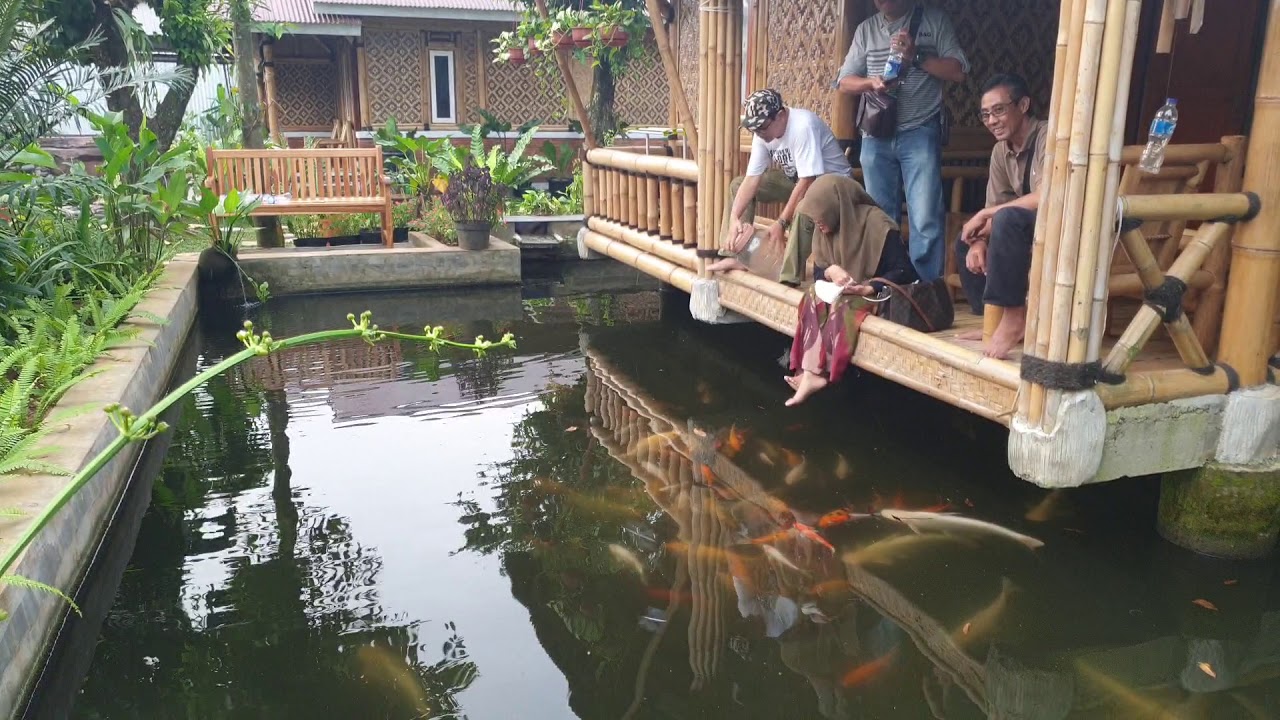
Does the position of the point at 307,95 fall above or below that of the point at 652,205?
above

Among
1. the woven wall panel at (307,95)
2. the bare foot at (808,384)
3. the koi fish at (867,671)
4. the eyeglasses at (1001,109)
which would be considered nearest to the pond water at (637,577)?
the koi fish at (867,671)

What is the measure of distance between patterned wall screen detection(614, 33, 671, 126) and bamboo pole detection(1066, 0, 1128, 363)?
14831 millimetres

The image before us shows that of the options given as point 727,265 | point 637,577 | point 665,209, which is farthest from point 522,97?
point 637,577

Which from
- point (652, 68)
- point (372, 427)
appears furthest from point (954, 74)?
point (652, 68)

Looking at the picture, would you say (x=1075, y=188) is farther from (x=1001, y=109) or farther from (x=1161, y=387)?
(x=1001, y=109)

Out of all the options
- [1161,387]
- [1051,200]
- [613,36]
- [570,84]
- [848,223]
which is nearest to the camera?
[1051,200]

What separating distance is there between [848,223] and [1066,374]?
6.71 ft

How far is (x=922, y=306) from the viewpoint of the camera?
497 cm

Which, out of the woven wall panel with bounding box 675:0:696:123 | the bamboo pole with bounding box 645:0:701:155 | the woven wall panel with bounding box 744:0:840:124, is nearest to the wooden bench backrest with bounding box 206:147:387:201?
the woven wall panel with bounding box 675:0:696:123

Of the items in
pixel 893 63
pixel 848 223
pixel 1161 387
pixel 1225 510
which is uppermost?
pixel 893 63

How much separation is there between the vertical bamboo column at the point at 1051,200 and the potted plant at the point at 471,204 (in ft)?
24.0

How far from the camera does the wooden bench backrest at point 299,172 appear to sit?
9945 mm

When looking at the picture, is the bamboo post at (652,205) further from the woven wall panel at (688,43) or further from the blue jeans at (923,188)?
the blue jeans at (923,188)

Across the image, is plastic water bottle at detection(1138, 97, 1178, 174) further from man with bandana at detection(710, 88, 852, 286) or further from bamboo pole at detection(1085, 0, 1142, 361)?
man with bandana at detection(710, 88, 852, 286)
